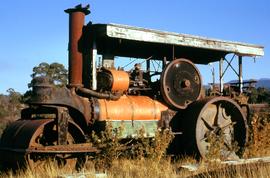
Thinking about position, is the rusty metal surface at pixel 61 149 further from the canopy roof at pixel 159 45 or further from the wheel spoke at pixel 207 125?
the wheel spoke at pixel 207 125

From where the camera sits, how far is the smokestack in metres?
10.7

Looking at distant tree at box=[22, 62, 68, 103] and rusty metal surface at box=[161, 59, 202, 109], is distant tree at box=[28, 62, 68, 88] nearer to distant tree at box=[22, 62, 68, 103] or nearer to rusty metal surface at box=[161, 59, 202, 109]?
distant tree at box=[22, 62, 68, 103]

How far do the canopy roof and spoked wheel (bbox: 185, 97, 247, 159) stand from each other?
5.46ft

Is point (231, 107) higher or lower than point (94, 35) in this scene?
lower

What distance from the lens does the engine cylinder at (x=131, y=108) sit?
33.5ft

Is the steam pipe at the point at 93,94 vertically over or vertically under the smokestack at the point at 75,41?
under

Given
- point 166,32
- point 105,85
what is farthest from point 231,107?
point 105,85

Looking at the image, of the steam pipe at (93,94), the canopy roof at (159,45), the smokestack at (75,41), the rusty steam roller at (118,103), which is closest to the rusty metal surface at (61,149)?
the rusty steam roller at (118,103)

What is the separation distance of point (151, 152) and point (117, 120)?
4.56 ft

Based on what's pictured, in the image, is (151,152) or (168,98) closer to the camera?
(151,152)

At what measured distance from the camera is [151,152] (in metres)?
9.04

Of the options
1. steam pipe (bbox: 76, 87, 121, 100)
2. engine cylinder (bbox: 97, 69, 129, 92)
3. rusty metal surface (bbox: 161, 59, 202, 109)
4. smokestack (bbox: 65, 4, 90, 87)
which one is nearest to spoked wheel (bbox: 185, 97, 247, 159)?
rusty metal surface (bbox: 161, 59, 202, 109)

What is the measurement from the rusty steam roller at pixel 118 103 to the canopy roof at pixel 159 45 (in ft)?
0.08

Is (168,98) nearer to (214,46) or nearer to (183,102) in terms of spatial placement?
(183,102)
